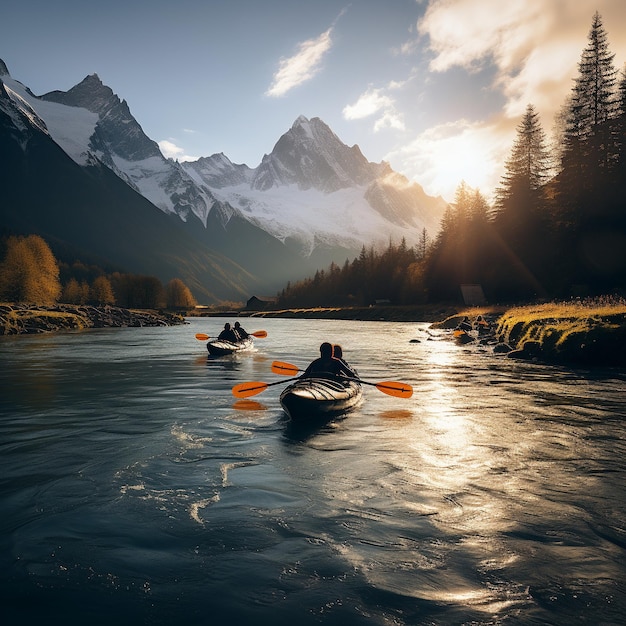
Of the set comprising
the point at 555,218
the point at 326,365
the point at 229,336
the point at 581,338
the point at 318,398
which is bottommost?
the point at 318,398

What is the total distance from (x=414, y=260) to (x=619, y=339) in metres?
95.6

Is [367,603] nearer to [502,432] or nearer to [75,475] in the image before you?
[75,475]

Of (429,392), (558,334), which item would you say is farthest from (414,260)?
(429,392)

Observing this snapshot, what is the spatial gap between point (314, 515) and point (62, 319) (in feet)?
222

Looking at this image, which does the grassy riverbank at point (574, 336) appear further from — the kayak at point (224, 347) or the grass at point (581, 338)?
the kayak at point (224, 347)

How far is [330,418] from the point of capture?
45.4 feet

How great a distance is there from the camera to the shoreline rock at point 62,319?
5630 cm

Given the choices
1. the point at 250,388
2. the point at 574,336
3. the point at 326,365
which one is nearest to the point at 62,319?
the point at 250,388

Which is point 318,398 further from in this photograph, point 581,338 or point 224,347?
point 224,347

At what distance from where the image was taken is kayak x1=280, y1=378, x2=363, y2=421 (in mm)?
12414

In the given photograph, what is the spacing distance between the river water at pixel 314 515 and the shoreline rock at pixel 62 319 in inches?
1878

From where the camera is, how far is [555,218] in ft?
185

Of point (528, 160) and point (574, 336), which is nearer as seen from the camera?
point (574, 336)

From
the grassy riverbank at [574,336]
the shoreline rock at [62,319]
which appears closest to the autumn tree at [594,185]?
the grassy riverbank at [574,336]
